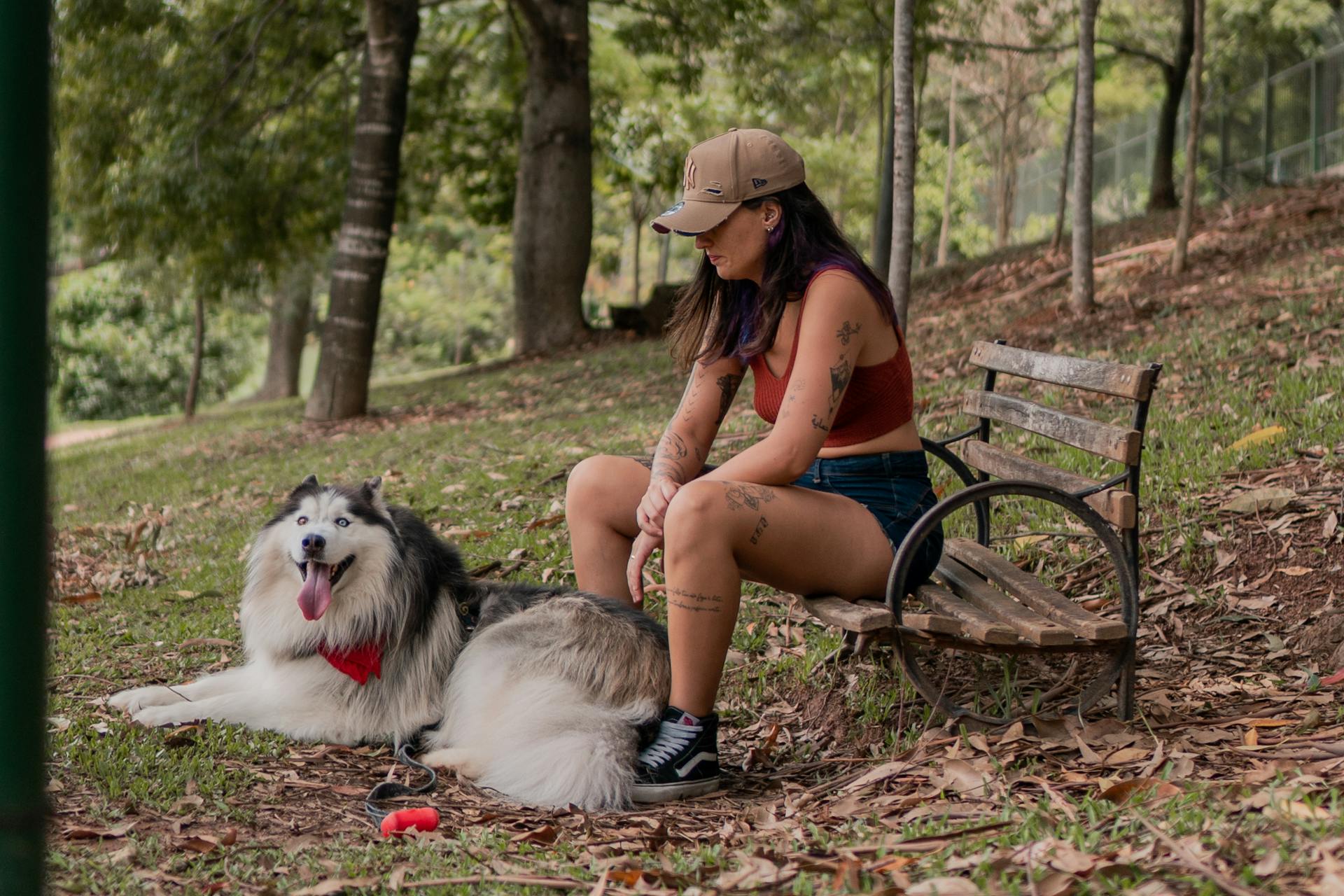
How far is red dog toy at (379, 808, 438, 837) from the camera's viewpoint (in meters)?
3.30

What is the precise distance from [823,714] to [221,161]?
12.0 meters

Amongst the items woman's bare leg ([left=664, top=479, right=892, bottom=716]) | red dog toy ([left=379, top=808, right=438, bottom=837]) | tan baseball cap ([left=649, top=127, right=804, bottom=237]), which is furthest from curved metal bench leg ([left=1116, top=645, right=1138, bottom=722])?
red dog toy ([left=379, top=808, right=438, bottom=837])

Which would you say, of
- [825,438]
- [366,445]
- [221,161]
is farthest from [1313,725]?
[221,161]

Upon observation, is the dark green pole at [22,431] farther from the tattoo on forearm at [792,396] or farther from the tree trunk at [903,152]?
the tree trunk at [903,152]

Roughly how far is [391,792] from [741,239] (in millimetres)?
2106

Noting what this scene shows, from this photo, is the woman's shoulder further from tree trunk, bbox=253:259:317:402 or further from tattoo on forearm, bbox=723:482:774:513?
tree trunk, bbox=253:259:317:402

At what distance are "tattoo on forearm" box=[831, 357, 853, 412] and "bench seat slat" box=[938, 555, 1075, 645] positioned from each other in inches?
32.6

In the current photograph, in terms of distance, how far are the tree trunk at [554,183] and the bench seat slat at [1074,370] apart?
38.7 ft

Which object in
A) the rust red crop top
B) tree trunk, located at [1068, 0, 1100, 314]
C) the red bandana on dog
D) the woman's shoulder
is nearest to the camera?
the woman's shoulder

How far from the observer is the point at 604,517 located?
428 centimetres

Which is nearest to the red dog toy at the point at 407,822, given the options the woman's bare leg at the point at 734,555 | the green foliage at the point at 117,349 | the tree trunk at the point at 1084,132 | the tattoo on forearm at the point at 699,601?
the woman's bare leg at the point at 734,555

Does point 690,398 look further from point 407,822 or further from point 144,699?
point 144,699

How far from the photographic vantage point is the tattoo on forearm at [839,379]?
11.9ft

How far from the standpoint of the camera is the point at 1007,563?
14.0 feet
